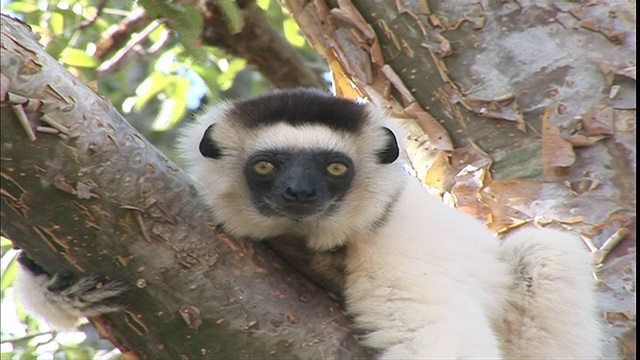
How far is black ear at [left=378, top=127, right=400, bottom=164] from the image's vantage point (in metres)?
4.13

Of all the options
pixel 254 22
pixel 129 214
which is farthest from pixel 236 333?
pixel 254 22

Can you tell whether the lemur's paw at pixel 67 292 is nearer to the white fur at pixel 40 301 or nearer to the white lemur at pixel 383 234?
the white fur at pixel 40 301

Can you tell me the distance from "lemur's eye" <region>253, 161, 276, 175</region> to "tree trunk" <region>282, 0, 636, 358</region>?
138cm

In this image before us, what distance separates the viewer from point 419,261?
12.0 ft

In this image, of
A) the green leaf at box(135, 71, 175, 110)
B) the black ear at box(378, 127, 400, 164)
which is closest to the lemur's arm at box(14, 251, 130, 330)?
the black ear at box(378, 127, 400, 164)

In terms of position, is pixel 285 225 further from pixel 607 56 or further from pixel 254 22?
pixel 254 22

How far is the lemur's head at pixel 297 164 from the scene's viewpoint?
385 centimetres

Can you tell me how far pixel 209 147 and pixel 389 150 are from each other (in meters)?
0.89

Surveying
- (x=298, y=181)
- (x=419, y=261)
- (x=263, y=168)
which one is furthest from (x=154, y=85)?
(x=419, y=261)

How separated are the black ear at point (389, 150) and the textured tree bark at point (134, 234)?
94 centimetres

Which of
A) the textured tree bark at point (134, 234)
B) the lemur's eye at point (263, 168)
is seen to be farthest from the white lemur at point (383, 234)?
the textured tree bark at point (134, 234)

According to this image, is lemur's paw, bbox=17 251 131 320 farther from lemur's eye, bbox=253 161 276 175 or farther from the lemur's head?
lemur's eye, bbox=253 161 276 175

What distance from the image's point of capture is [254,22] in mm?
6227

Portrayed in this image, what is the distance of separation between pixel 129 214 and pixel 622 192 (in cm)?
255
